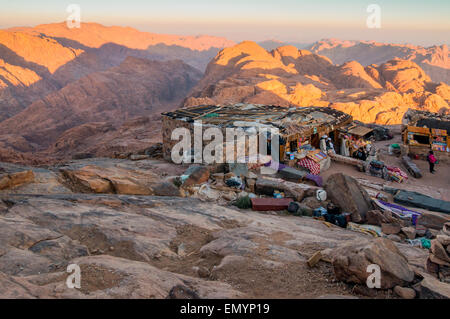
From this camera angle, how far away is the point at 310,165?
14.9 meters

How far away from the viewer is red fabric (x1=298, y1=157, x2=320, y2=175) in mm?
14789

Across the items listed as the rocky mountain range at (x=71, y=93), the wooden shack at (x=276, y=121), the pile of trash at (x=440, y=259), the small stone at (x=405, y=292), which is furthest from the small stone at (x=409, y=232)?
the rocky mountain range at (x=71, y=93)

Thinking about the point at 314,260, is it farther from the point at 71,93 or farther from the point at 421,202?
the point at 71,93

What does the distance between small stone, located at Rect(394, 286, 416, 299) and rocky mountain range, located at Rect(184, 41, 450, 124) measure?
34215 mm

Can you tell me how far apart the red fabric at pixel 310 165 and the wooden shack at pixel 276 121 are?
0.74 m

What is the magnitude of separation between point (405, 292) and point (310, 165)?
37.1 ft

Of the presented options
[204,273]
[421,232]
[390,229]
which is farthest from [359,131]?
[204,273]

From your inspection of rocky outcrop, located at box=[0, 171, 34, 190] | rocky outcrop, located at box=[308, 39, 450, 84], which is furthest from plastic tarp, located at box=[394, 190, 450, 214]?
rocky outcrop, located at box=[308, 39, 450, 84]

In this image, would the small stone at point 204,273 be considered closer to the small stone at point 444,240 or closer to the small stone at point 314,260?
the small stone at point 314,260

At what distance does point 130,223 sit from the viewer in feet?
20.2

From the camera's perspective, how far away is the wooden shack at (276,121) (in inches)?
650
